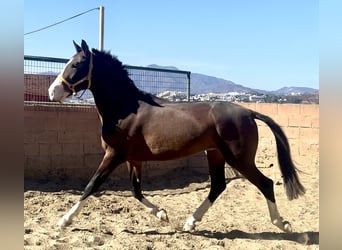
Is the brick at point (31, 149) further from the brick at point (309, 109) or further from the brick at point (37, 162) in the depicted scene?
the brick at point (309, 109)

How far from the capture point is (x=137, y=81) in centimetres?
798

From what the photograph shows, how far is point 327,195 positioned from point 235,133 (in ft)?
9.67

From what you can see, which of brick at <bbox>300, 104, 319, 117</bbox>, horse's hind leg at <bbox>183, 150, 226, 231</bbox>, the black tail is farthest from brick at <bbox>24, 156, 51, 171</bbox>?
brick at <bbox>300, 104, 319, 117</bbox>

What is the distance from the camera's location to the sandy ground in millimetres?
3781

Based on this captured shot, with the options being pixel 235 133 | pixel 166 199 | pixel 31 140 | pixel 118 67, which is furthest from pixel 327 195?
pixel 31 140

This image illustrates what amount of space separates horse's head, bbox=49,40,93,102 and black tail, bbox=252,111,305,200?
6.17 ft

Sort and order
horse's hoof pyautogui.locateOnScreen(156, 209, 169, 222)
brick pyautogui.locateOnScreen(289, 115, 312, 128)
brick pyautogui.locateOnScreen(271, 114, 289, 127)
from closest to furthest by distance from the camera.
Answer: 1. horse's hoof pyautogui.locateOnScreen(156, 209, 169, 222)
2. brick pyautogui.locateOnScreen(289, 115, 312, 128)
3. brick pyautogui.locateOnScreen(271, 114, 289, 127)

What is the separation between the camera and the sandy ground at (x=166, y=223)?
378cm

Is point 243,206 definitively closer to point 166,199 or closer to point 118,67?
point 166,199

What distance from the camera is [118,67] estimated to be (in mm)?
4742

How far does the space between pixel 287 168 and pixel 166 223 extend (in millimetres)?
1432

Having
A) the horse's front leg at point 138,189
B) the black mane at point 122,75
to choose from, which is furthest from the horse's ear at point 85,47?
the horse's front leg at point 138,189

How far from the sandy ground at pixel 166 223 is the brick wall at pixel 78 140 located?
30 centimetres

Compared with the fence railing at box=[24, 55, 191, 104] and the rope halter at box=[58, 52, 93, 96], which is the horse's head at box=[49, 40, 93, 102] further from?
the fence railing at box=[24, 55, 191, 104]
